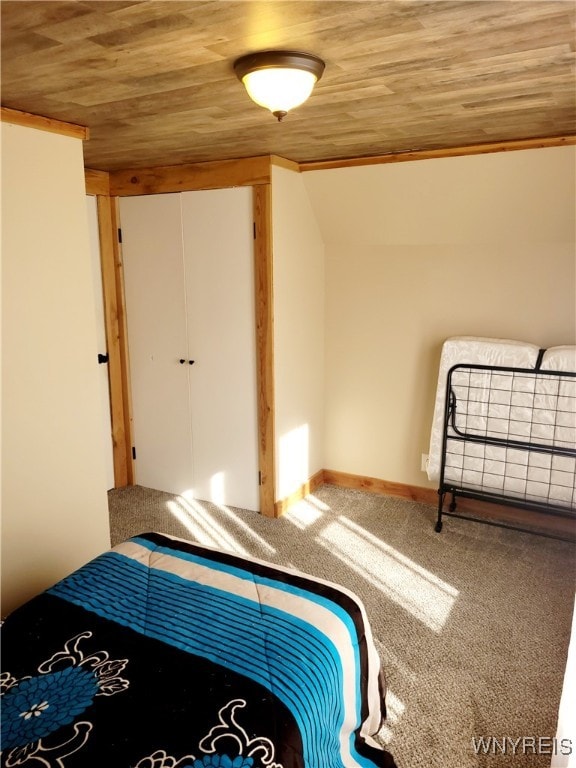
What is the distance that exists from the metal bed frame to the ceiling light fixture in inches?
80.4

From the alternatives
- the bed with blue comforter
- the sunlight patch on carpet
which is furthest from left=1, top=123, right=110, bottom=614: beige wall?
the sunlight patch on carpet

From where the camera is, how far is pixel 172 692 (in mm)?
1427

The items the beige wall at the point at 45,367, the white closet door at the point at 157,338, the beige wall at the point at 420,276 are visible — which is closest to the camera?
the beige wall at the point at 45,367

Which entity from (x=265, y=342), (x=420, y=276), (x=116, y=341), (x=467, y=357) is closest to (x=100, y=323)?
(x=116, y=341)

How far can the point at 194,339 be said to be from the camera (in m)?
3.69

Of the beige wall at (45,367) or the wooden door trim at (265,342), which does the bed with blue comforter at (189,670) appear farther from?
the wooden door trim at (265,342)

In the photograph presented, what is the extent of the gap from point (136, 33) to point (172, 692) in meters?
1.66

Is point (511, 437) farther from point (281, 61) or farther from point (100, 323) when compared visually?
point (100, 323)

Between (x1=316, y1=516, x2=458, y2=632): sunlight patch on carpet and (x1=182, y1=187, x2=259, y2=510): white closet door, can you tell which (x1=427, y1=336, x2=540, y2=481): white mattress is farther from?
(x1=182, y1=187, x2=259, y2=510): white closet door

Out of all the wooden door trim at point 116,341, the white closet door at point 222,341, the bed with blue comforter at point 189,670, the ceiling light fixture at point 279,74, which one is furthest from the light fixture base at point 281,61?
the wooden door trim at point 116,341

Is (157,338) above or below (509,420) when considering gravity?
above

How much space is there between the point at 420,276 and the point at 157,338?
178 centimetres

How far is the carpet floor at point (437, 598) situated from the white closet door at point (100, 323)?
1.00ft

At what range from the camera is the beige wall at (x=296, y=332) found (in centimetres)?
342
